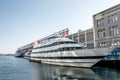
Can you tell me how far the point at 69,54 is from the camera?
39.1 metres

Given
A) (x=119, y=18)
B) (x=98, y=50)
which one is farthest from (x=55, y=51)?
(x=119, y=18)

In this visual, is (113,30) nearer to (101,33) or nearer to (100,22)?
(101,33)

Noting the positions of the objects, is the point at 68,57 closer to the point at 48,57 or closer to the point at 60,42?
the point at 60,42

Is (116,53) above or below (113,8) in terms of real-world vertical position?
below

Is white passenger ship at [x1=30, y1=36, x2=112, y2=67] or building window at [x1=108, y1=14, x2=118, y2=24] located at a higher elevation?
building window at [x1=108, y1=14, x2=118, y2=24]

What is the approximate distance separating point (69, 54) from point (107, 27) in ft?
56.6

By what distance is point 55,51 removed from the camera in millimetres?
45844

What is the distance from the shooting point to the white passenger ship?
33344 millimetres

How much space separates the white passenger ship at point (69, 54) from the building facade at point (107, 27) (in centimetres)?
979

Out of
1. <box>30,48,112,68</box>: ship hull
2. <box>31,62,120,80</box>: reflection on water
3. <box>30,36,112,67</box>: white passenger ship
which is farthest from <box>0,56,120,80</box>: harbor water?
<box>30,36,112,67</box>: white passenger ship

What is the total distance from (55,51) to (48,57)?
691cm

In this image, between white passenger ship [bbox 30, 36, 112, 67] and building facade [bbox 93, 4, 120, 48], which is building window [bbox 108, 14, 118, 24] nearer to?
building facade [bbox 93, 4, 120, 48]

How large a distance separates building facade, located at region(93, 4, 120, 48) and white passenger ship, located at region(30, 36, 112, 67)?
979 centimetres

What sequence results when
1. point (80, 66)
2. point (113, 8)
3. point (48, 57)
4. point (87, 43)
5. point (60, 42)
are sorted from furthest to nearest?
point (87, 43) < point (48, 57) < point (113, 8) < point (60, 42) < point (80, 66)
